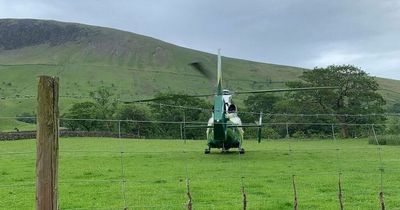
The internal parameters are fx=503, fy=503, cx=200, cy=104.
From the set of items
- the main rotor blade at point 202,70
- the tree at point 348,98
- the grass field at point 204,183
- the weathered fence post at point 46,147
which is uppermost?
the tree at point 348,98

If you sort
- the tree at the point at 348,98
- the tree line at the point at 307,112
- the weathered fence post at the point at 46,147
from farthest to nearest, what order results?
1. the tree at the point at 348,98
2. the tree line at the point at 307,112
3. the weathered fence post at the point at 46,147

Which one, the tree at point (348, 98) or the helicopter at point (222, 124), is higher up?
the tree at point (348, 98)

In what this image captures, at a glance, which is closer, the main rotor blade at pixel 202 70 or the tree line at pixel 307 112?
the main rotor blade at pixel 202 70

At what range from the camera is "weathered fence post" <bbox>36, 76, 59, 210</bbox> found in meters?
5.74

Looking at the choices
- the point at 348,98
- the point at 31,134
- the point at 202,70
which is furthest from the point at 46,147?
the point at 348,98

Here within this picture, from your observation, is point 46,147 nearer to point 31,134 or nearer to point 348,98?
point 31,134

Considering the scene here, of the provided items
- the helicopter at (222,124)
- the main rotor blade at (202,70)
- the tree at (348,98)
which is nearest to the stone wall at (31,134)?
the helicopter at (222,124)

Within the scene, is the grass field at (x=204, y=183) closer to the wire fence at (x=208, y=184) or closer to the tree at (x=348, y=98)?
the wire fence at (x=208, y=184)

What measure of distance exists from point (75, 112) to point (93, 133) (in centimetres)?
2376

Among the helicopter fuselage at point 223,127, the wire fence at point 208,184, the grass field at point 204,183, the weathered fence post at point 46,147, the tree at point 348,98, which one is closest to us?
the weathered fence post at point 46,147

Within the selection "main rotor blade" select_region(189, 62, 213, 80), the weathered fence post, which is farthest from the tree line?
the weathered fence post

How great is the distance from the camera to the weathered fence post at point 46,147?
5738 millimetres

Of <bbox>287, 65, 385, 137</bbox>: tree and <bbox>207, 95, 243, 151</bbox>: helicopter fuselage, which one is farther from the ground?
<bbox>287, 65, 385, 137</bbox>: tree

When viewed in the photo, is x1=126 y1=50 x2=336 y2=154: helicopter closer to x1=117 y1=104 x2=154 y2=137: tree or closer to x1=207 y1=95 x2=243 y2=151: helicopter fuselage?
x1=207 y1=95 x2=243 y2=151: helicopter fuselage
